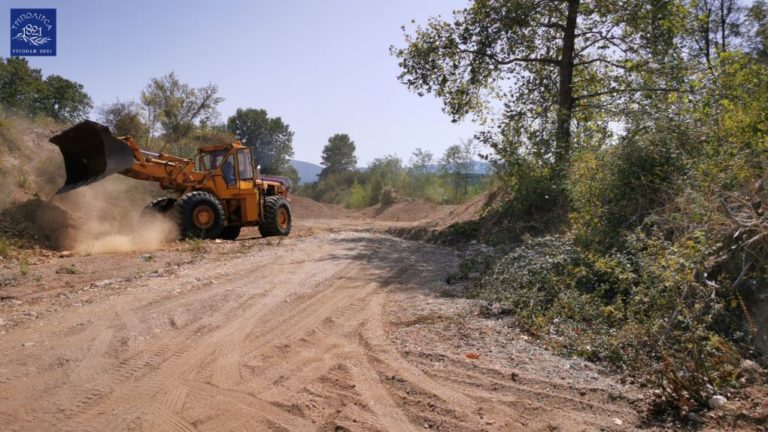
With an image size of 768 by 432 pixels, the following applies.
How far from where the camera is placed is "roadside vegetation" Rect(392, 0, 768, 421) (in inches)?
194

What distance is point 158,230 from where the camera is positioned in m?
12.9

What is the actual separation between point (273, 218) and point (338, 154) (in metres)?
50.9

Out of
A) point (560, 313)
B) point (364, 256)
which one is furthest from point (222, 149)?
point (560, 313)

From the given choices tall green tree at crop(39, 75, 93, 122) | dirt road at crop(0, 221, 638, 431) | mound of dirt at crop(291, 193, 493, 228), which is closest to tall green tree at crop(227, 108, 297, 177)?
mound of dirt at crop(291, 193, 493, 228)

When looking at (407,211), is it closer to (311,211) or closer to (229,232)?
(311,211)

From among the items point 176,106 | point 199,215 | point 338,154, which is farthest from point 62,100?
point 338,154

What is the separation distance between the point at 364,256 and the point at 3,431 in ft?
27.2

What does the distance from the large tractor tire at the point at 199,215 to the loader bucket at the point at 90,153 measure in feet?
5.29

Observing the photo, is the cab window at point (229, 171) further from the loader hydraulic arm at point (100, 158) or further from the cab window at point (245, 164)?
the loader hydraulic arm at point (100, 158)

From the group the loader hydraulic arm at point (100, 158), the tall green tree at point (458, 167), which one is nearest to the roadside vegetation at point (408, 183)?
the tall green tree at point (458, 167)

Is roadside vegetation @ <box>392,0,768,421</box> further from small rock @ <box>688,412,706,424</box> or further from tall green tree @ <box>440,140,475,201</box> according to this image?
tall green tree @ <box>440,140,475,201</box>

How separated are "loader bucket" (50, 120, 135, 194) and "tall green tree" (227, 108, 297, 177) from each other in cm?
4295

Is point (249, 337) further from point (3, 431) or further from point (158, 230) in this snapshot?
point (158, 230)

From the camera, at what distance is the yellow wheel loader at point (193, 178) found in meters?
12.0
